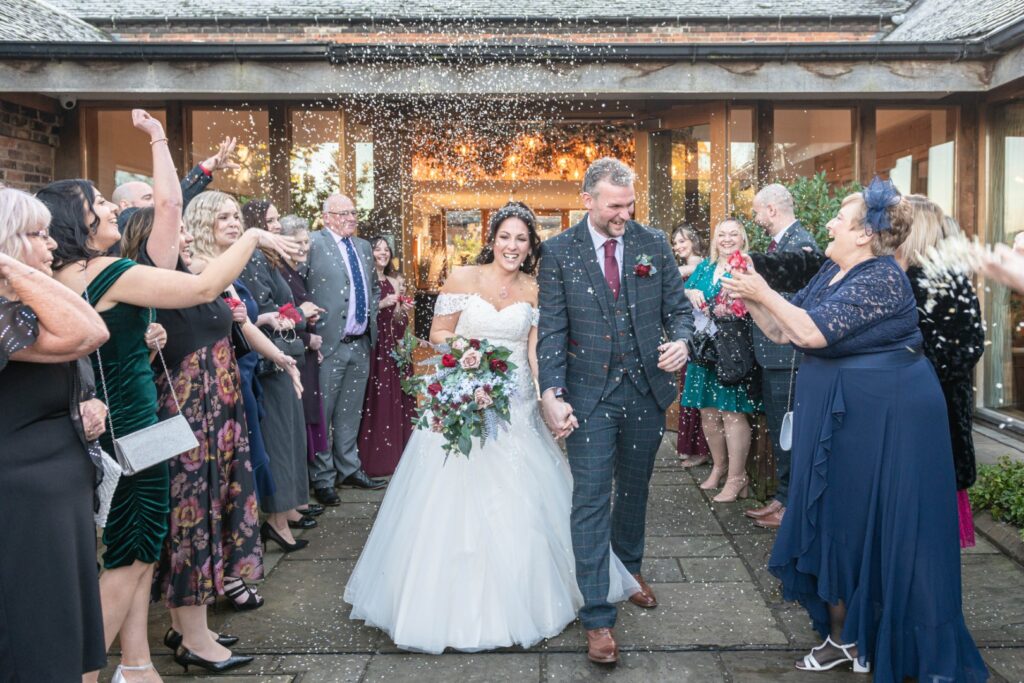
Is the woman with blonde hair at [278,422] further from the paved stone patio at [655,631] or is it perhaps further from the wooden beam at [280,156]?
the wooden beam at [280,156]

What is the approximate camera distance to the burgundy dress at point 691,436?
768cm

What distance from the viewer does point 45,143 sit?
371 inches

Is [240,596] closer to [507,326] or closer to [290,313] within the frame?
[290,313]

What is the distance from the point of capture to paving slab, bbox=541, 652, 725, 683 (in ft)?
12.3

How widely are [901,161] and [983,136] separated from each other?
2.83 ft

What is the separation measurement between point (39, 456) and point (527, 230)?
2621 mm

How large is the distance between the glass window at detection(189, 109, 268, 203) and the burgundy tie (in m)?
6.58

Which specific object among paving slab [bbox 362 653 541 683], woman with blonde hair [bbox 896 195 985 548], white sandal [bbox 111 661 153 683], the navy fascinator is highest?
the navy fascinator

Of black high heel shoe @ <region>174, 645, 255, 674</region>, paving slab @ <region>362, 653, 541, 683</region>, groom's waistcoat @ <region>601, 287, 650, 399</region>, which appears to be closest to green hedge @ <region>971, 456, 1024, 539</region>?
groom's waistcoat @ <region>601, 287, 650, 399</region>

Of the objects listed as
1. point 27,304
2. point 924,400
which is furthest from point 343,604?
point 924,400

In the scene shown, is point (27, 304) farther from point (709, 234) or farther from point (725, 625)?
point (709, 234)

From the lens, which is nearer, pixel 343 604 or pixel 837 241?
pixel 837 241

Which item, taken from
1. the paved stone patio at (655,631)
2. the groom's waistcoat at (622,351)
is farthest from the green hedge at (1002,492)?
the groom's waistcoat at (622,351)

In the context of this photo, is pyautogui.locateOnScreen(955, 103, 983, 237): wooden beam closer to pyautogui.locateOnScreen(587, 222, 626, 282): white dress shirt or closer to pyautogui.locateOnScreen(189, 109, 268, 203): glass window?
pyautogui.locateOnScreen(587, 222, 626, 282): white dress shirt
